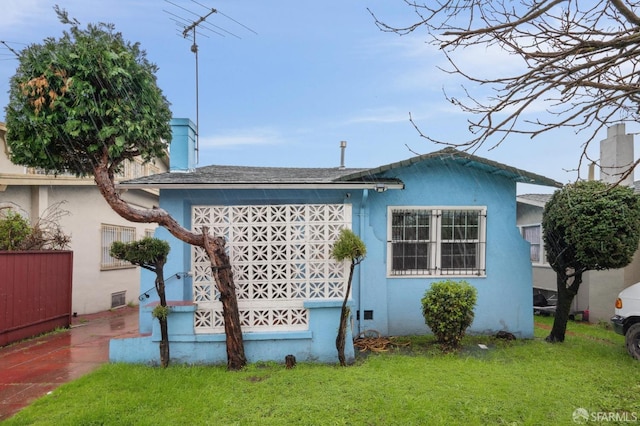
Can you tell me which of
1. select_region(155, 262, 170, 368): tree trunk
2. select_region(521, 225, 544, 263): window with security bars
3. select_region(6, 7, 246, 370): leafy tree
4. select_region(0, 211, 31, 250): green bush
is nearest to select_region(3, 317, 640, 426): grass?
select_region(155, 262, 170, 368): tree trunk

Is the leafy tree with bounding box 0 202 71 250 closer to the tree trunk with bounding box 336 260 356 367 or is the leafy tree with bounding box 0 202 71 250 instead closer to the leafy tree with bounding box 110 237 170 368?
the leafy tree with bounding box 110 237 170 368

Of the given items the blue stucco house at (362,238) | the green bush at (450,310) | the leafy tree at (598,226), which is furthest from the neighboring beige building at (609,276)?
the green bush at (450,310)

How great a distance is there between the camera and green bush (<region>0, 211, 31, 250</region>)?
8117 millimetres

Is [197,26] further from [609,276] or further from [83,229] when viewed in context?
[609,276]

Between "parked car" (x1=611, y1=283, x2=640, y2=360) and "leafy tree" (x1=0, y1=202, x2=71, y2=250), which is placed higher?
"leafy tree" (x1=0, y1=202, x2=71, y2=250)

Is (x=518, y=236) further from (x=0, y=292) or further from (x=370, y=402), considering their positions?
(x=0, y=292)

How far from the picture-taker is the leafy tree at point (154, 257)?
557 centimetres

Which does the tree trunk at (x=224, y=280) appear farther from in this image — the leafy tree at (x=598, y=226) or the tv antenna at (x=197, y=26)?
the leafy tree at (x=598, y=226)

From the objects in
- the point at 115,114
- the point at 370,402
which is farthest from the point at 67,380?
the point at 370,402

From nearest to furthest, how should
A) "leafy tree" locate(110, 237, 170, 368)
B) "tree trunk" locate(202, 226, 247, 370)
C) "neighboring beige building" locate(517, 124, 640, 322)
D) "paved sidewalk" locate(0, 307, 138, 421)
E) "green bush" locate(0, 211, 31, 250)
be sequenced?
"paved sidewalk" locate(0, 307, 138, 421), "leafy tree" locate(110, 237, 170, 368), "tree trunk" locate(202, 226, 247, 370), "green bush" locate(0, 211, 31, 250), "neighboring beige building" locate(517, 124, 640, 322)

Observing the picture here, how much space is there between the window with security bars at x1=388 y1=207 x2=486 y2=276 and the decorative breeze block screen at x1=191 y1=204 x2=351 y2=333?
2.04 m

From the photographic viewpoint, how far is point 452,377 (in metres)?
5.37

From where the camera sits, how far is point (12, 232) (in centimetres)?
826

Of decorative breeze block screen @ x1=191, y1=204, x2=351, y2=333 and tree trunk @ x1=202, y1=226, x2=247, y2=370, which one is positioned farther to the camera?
decorative breeze block screen @ x1=191, y1=204, x2=351, y2=333
